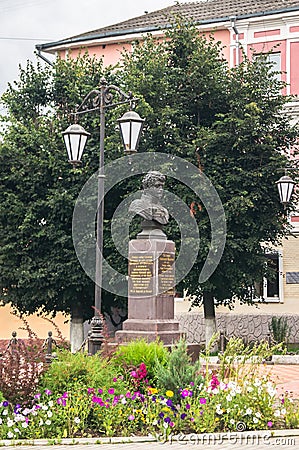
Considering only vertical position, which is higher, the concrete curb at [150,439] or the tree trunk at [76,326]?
the tree trunk at [76,326]

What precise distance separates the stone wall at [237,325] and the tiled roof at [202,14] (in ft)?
35.5

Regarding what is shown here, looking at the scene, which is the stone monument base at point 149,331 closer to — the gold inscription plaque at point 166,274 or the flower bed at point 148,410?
the gold inscription plaque at point 166,274

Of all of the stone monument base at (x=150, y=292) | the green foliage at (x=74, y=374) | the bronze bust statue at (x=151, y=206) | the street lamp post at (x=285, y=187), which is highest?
the street lamp post at (x=285, y=187)

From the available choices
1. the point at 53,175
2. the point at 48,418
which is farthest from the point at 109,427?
the point at 53,175

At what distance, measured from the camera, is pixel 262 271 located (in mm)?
23422

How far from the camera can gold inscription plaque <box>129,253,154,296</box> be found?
1430 centimetres

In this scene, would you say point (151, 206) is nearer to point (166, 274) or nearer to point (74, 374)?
point (166, 274)

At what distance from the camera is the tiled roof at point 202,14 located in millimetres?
29725

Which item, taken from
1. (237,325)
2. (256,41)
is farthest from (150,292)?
(256,41)

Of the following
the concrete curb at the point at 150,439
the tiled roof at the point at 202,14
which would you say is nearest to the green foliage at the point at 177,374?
the concrete curb at the point at 150,439

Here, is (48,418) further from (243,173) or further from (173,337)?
(243,173)

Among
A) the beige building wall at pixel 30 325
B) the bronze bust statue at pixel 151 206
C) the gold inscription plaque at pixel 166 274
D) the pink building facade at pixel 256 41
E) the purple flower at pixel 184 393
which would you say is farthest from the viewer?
the beige building wall at pixel 30 325

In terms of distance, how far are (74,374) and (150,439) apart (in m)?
1.60

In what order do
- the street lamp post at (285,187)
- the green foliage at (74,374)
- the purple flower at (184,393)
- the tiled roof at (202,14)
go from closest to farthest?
the purple flower at (184,393) < the green foliage at (74,374) < the street lamp post at (285,187) < the tiled roof at (202,14)
